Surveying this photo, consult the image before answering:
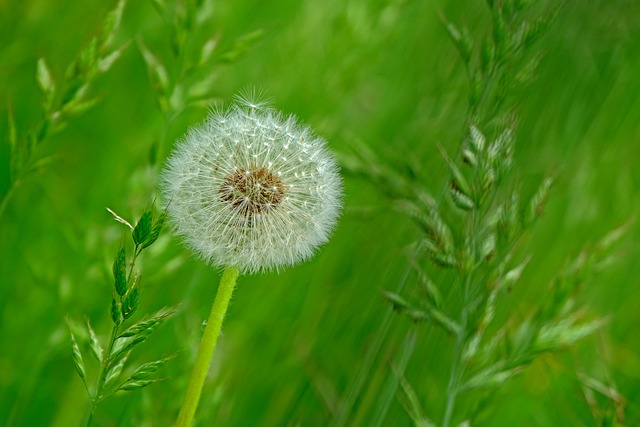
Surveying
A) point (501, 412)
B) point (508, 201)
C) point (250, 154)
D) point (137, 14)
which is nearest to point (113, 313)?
point (250, 154)

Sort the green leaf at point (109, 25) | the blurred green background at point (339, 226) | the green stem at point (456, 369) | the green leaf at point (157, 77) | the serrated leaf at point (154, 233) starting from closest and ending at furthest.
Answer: the serrated leaf at point (154, 233)
the green stem at point (456, 369)
the green leaf at point (109, 25)
the green leaf at point (157, 77)
the blurred green background at point (339, 226)

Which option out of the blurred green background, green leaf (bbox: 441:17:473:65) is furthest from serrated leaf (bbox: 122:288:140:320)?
green leaf (bbox: 441:17:473:65)

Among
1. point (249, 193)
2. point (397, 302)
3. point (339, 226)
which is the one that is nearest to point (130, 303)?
point (249, 193)

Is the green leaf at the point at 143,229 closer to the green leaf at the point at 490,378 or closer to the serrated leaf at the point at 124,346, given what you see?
the serrated leaf at the point at 124,346

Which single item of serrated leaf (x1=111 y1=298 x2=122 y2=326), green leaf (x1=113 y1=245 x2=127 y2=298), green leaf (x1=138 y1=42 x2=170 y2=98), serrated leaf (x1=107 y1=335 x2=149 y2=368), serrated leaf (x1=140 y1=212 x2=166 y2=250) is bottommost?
serrated leaf (x1=107 y1=335 x2=149 y2=368)

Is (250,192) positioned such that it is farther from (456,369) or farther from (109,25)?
(109,25)

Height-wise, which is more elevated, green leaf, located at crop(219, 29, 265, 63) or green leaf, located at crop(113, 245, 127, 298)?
green leaf, located at crop(219, 29, 265, 63)

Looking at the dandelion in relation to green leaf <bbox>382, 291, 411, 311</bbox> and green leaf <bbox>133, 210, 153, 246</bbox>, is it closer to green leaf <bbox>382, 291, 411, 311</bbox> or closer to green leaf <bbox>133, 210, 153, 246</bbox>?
green leaf <bbox>133, 210, 153, 246</bbox>

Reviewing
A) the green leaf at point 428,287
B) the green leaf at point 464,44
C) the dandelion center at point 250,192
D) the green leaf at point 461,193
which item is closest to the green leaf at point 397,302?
the green leaf at point 428,287
